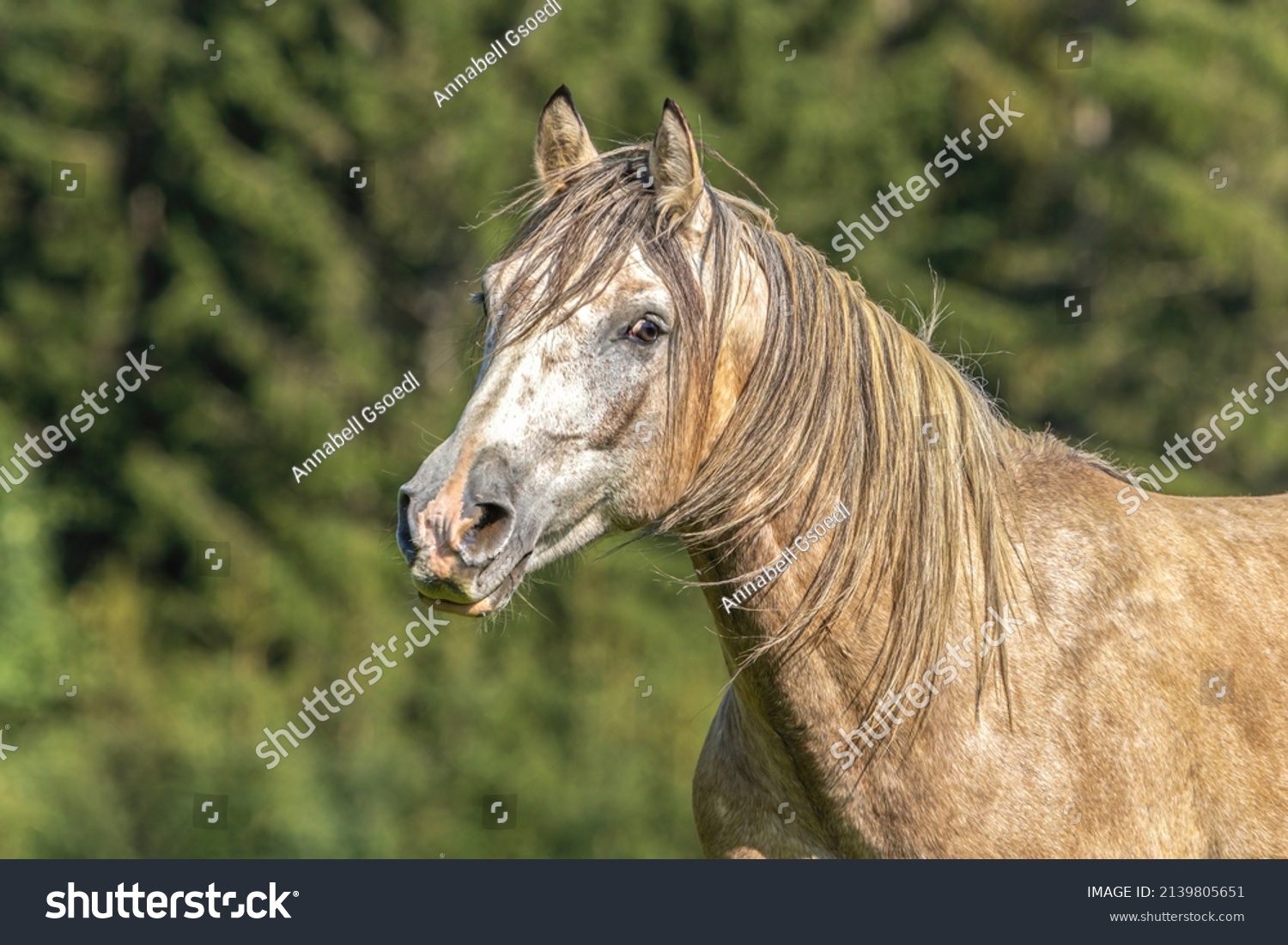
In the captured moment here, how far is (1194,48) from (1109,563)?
13.5 m

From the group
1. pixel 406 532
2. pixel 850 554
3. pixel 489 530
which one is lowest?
pixel 850 554

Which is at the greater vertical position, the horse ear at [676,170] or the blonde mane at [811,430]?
the horse ear at [676,170]

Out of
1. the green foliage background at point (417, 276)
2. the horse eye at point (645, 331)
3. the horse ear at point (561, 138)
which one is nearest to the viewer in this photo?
the horse eye at point (645, 331)

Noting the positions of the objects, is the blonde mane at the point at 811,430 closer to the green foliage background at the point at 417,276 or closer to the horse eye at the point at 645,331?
the horse eye at the point at 645,331

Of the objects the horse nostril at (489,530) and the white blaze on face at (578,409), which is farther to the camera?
the white blaze on face at (578,409)

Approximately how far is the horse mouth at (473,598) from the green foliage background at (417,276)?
34.7ft

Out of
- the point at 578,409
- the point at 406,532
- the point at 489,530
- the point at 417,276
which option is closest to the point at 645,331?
the point at 578,409

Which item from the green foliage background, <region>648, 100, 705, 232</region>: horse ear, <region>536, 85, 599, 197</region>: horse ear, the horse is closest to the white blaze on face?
the horse

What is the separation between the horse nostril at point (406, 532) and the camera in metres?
3.64

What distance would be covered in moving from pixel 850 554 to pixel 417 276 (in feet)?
42.1

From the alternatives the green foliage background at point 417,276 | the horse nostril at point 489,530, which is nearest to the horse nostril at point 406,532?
the horse nostril at point 489,530

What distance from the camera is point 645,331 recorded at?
13.1ft

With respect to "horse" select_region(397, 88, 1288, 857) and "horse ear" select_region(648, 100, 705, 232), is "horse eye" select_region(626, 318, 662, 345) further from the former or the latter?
"horse ear" select_region(648, 100, 705, 232)

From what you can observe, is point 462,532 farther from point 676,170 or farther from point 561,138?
point 561,138
